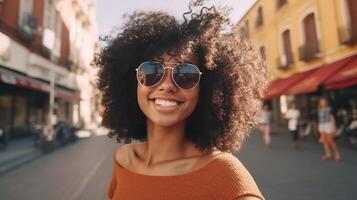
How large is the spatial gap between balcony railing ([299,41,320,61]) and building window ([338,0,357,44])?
2.13 metres

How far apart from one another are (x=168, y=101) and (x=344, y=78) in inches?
410

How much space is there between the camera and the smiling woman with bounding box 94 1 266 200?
1.17 meters

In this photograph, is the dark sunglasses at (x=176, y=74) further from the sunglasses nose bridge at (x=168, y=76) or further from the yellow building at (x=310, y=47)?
the yellow building at (x=310, y=47)

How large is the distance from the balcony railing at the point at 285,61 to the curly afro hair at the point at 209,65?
16778mm

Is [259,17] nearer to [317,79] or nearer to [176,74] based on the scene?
[317,79]

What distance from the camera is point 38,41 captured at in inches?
657

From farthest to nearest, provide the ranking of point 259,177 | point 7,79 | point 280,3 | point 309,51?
point 280,3 < point 309,51 < point 7,79 < point 259,177

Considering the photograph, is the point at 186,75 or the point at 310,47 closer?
the point at 186,75

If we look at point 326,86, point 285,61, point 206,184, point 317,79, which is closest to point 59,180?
point 206,184

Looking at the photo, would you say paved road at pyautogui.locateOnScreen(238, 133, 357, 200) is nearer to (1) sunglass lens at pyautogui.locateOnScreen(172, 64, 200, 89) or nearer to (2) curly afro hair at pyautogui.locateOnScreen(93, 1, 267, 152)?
(2) curly afro hair at pyautogui.locateOnScreen(93, 1, 267, 152)

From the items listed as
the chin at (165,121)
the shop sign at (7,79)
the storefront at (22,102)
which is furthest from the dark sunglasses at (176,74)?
the storefront at (22,102)

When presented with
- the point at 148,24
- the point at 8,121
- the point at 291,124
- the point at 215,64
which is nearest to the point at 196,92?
the point at 215,64

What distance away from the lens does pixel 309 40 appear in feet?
52.3

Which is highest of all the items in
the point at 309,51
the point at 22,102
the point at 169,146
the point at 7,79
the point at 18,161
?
the point at 309,51
